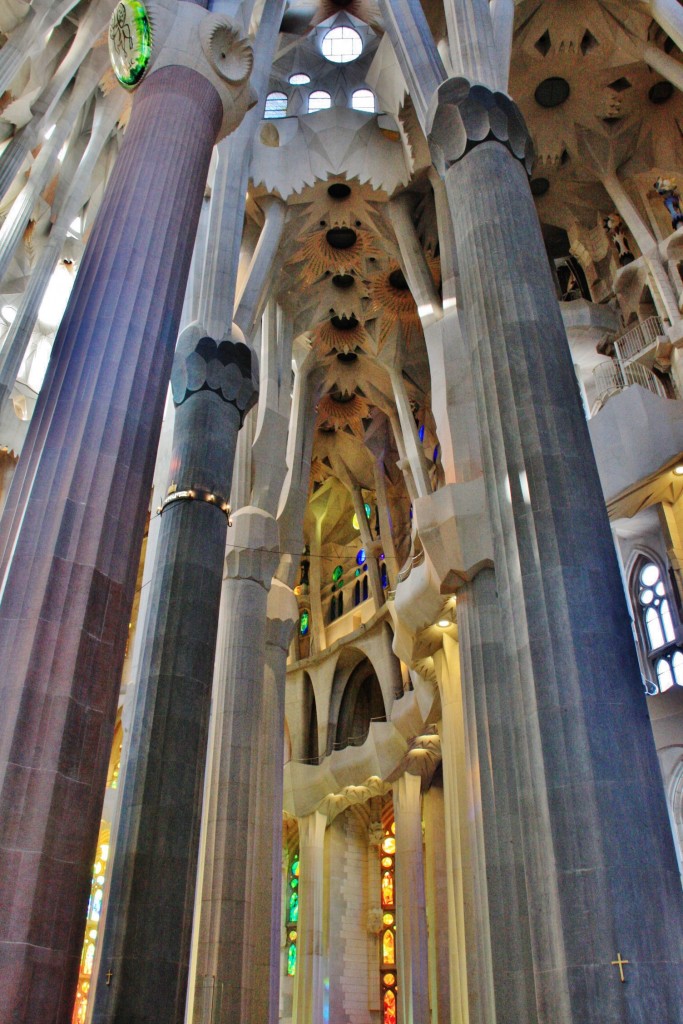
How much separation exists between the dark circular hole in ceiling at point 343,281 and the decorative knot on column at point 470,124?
31.5 ft

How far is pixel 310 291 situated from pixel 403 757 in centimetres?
978

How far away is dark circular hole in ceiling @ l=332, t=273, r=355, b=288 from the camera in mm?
17941

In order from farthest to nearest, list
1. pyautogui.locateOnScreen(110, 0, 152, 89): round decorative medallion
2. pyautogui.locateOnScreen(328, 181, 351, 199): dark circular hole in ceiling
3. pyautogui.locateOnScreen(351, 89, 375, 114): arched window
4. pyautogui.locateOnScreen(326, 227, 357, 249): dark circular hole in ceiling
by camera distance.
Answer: pyautogui.locateOnScreen(326, 227, 357, 249): dark circular hole in ceiling
pyautogui.locateOnScreen(351, 89, 375, 114): arched window
pyautogui.locateOnScreen(328, 181, 351, 199): dark circular hole in ceiling
pyautogui.locateOnScreen(110, 0, 152, 89): round decorative medallion

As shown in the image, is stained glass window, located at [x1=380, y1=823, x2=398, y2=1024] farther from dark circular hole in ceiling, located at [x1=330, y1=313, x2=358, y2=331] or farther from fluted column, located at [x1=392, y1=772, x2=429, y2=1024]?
dark circular hole in ceiling, located at [x1=330, y1=313, x2=358, y2=331]

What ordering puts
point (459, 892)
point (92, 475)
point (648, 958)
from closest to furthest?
point (648, 958) → point (92, 475) → point (459, 892)

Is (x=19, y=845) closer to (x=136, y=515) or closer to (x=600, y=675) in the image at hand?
(x=136, y=515)

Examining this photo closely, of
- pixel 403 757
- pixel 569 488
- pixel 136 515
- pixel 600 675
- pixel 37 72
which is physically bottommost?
pixel 600 675

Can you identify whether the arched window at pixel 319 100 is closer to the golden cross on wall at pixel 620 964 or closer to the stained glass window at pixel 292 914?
the golden cross on wall at pixel 620 964

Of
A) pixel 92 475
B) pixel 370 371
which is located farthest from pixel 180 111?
pixel 370 371

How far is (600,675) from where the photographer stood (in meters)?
5.26

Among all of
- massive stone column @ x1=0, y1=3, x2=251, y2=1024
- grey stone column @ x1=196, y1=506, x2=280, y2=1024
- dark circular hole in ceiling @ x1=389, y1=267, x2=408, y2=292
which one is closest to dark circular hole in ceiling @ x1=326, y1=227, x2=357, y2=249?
dark circular hole in ceiling @ x1=389, y1=267, x2=408, y2=292

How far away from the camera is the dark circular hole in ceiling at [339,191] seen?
16.1m

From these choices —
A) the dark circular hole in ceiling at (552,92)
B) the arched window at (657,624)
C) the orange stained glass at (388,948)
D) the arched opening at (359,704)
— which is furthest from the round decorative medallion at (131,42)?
the orange stained glass at (388,948)

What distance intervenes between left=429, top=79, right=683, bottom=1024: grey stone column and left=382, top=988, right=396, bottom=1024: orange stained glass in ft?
55.9
